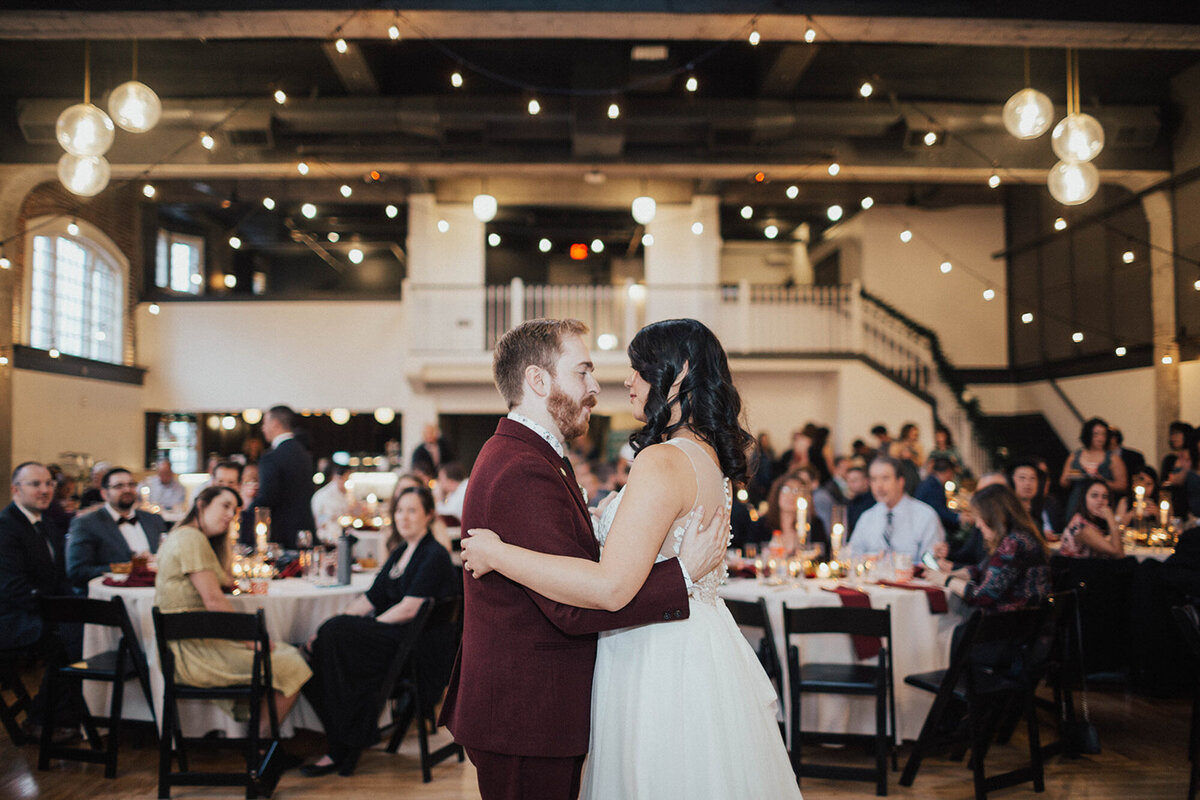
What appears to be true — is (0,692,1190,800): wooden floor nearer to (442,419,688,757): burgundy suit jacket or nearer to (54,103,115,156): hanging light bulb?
(442,419,688,757): burgundy suit jacket

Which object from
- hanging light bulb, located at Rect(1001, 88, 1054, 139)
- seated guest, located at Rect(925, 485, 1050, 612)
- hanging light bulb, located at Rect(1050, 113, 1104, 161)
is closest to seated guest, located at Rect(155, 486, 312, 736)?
seated guest, located at Rect(925, 485, 1050, 612)

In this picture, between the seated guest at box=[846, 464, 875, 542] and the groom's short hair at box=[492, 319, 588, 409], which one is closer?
the groom's short hair at box=[492, 319, 588, 409]

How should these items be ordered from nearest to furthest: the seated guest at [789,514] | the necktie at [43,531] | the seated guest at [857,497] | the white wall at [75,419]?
the necktie at [43,531] → the seated guest at [789,514] → the seated guest at [857,497] → the white wall at [75,419]

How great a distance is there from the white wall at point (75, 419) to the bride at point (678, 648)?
9926 millimetres

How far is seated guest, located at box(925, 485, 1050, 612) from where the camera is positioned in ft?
12.4

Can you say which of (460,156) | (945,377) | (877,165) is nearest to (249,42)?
(460,156)

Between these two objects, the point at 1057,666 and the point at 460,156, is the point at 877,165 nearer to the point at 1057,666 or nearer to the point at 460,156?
the point at 460,156

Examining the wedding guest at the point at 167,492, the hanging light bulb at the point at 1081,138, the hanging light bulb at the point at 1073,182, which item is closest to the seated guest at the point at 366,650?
the hanging light bulb at the point at 1081,138

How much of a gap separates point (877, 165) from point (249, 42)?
659 cm

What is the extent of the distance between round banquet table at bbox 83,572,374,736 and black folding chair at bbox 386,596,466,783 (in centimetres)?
39

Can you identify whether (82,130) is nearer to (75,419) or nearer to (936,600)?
(936,600)

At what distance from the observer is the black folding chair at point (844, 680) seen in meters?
3.37

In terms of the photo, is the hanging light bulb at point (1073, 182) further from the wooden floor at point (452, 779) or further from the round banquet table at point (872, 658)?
the wooden floor at point (452, 779)

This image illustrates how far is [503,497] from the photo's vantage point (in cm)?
164
